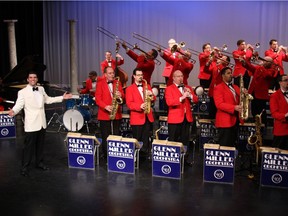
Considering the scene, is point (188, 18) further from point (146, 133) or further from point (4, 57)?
point (146, 133)

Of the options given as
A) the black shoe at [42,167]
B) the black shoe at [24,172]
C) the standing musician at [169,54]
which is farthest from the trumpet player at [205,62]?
the black shoe at [24,172]

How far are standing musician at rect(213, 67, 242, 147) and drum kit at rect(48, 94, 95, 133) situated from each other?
12.0 ft

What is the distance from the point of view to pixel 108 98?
27.3 feet

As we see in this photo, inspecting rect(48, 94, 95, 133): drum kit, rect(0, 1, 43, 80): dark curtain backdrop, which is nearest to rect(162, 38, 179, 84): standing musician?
rect(48, 94, 95, 133): drum kit

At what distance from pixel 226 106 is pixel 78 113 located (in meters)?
3.90

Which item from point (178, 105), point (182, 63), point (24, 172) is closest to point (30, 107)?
point (24, 172)

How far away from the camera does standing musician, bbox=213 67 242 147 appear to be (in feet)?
25.2

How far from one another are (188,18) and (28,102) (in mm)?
9307

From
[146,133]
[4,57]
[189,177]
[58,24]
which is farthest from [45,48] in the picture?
[189,177]

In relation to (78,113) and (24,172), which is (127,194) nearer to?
(24,172)

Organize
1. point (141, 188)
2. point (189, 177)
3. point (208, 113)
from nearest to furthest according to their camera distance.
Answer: point (141, 188)
point (189, 177)
point (208, 113)

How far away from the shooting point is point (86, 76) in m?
17.5

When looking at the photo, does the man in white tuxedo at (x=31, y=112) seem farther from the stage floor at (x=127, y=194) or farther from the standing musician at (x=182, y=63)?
the standing musician at (x=182, y=63)

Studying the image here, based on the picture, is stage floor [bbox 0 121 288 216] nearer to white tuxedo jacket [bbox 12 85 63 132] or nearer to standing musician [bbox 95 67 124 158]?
standing musician [bbox 95 67 124 158]
